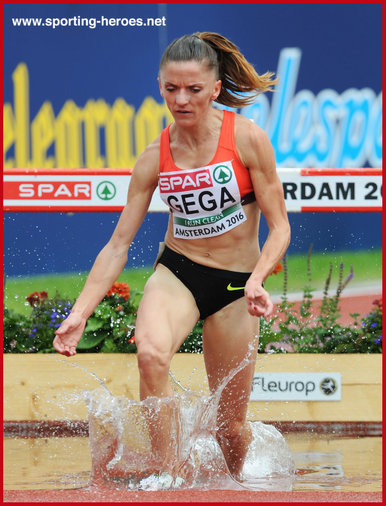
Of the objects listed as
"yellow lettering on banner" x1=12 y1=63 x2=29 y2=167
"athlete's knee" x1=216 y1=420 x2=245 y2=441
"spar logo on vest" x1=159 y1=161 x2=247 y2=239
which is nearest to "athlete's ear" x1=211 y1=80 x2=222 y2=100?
"spar logo on vest" x1=159 y1=161 x2=247 y2=239

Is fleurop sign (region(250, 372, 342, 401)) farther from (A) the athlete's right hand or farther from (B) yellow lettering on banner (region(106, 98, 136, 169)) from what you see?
(A) the athlete's right hand

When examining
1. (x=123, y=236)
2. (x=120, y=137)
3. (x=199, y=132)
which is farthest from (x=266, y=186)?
A: (x=120, y=137)

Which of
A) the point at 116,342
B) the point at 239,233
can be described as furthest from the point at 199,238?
the point at 116,342

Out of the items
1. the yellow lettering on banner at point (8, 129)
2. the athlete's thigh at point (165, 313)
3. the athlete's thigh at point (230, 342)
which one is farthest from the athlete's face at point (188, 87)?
the yellow lettering on banner at point (8, 129)

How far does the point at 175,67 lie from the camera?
4316 millimetres

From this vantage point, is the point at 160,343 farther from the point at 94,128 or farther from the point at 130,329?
the point at 94,128

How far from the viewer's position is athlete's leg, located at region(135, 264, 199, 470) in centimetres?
422

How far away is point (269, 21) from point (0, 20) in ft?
7.49

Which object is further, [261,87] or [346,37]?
[346,37]

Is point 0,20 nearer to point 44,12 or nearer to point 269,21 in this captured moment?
point 44,12

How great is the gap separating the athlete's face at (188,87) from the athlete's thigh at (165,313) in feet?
A: 2.47

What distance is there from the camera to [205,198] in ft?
14.9

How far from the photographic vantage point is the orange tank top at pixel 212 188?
450 cm

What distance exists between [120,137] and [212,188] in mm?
3950
